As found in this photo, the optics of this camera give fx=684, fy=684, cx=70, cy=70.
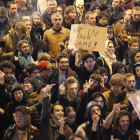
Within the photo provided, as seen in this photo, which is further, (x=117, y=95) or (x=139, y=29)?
(x=139, y=29)

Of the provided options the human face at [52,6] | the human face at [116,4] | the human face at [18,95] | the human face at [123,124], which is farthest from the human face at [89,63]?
the human face at [116,4]

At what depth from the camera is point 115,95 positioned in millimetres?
9398

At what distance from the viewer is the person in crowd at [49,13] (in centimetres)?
1231

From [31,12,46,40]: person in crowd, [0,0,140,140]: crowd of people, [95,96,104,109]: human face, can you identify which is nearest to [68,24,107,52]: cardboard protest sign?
[0,0,140,140]: crowd of people

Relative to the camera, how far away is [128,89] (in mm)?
9531

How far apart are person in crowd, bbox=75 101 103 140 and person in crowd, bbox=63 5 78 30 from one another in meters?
3.55

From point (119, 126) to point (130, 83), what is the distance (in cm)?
110

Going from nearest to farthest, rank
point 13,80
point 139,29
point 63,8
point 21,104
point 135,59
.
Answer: point 21,104
point 13,80
point 135,59
point 139,29
point 63,8

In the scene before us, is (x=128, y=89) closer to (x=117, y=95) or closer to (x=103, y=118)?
(x=117, y=95)

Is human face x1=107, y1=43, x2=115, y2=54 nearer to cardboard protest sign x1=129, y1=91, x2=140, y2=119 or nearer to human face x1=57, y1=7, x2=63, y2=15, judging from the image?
human face x1=57, y1=7, x2=63, y2=15

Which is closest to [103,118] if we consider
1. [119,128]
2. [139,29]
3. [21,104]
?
Result: [119,128]

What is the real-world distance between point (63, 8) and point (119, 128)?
4728mm

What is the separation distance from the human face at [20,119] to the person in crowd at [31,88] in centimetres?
86

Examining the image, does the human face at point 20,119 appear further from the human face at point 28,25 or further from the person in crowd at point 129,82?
the human face at point 28,25
